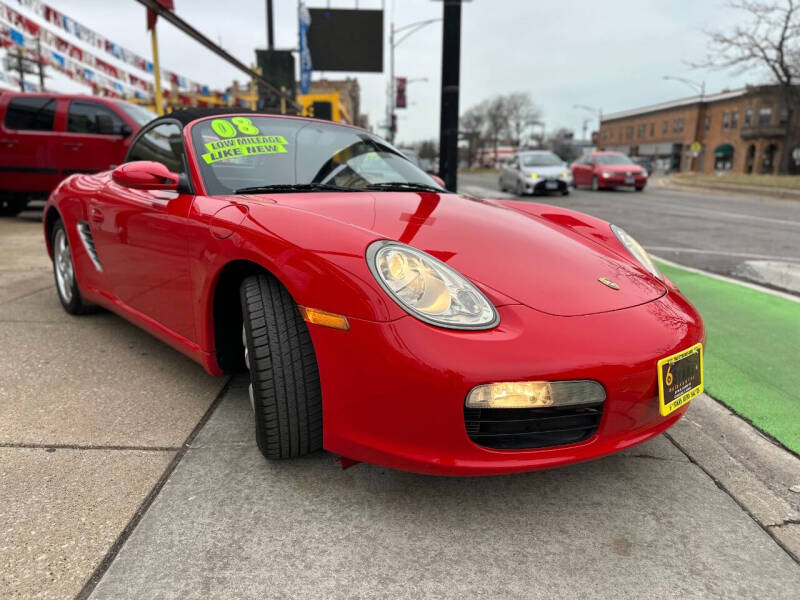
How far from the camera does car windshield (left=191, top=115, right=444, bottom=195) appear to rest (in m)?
2.48

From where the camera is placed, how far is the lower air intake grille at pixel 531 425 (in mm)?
1582

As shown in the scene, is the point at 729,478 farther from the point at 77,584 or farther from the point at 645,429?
the point at 77,584

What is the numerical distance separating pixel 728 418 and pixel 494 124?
266 ft

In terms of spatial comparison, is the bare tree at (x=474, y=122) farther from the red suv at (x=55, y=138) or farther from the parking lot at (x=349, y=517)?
the parking lot at (x=349, y=517)

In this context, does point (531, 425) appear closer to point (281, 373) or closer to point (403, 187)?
point (281, 373)

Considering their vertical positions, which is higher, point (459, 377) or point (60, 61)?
point (60, 61)

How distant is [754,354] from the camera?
3242mm

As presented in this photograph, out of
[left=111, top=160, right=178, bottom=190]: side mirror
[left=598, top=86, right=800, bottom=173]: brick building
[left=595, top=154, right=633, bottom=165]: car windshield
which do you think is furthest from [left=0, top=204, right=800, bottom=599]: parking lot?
[left=598, top=86, right=800, bottom=173]: brick building

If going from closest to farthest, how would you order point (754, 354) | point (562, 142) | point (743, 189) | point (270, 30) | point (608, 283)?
point (608, 283) → point (754, 354) → point (270, 30) → point (743, 189) → point (562, 142)

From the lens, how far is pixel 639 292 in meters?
1.98

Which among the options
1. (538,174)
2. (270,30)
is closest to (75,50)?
(270,30)

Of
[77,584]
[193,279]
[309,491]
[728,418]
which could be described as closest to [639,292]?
[728,418]

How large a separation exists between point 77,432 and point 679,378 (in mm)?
2192

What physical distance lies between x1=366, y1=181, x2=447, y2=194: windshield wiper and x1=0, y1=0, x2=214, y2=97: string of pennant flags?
35.1 ft
